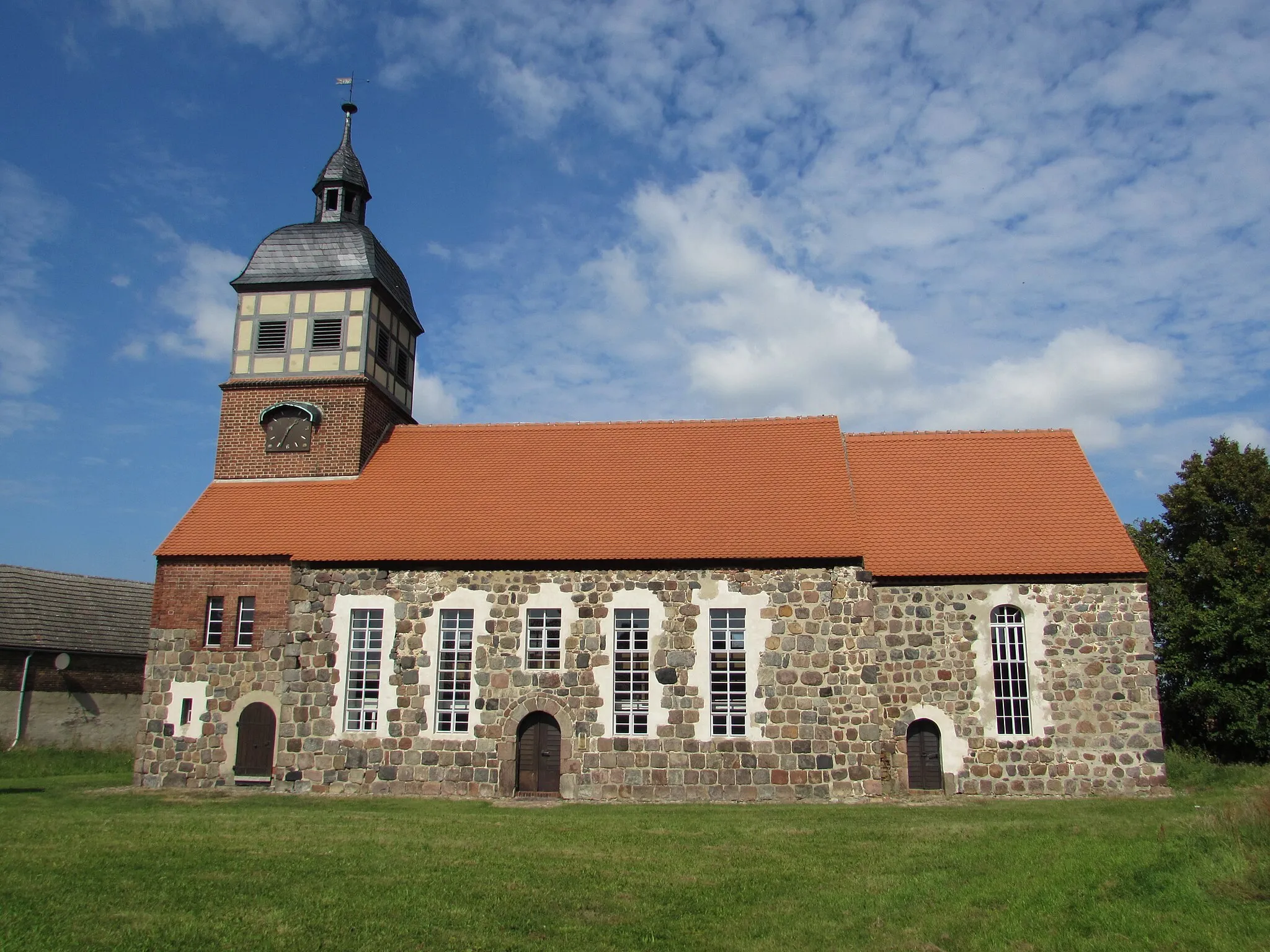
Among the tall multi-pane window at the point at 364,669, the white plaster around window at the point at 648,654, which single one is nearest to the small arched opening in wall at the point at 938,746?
the white plaster around window at the point at 648,654

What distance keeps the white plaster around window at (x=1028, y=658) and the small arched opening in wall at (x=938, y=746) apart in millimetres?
202

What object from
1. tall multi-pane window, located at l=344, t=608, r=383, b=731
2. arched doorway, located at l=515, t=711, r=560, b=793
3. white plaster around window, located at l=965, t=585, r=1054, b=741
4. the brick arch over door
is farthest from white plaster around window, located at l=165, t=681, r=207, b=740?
white plaster around window, located at l=965, t=585, r=1054, b=741

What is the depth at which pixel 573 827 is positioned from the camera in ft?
45.6

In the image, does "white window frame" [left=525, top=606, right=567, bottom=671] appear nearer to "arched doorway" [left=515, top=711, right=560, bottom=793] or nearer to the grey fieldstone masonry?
the grey fieldstone masonry

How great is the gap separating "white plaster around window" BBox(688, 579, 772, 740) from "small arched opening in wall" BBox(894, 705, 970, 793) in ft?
8.72

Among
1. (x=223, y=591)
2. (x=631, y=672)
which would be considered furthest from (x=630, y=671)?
(x=223, y=591)

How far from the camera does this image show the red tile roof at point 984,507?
63.1ft

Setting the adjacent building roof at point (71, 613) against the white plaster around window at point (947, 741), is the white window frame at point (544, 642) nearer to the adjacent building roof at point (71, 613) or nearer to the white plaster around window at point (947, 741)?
the white plaster around window at point (947, 741)

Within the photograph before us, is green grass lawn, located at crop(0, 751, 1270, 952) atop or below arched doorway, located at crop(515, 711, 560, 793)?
below

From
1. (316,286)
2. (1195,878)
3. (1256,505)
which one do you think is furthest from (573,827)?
(1256,505)

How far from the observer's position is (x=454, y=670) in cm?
1961

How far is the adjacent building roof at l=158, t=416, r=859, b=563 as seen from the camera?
784 inches

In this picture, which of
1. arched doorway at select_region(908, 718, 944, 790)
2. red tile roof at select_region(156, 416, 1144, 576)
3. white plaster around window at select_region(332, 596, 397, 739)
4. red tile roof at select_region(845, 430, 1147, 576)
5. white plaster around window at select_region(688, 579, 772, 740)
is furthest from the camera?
red tile roof at select_region(156, 416, 1144, 576)

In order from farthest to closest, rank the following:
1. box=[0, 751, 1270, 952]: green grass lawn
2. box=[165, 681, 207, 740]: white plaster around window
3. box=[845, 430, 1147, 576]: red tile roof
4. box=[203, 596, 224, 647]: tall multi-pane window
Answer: box=[203, 596, 224, 647]: tall multi-pane window, box=[165, 681, 207, 740]: white plaster around window, box=[845, 430, 1147, 576]: red tile roof, box=[0, 751, 1270, 952]: green grass lawn
